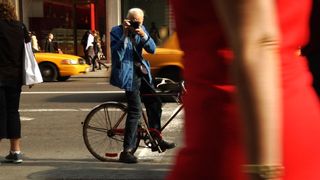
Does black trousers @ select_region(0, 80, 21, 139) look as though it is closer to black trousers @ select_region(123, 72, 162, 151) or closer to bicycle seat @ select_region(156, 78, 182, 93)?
black trousers @ select_region(123, 72, 162, 151)

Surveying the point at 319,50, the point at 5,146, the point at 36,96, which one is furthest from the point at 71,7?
the point at 319,50

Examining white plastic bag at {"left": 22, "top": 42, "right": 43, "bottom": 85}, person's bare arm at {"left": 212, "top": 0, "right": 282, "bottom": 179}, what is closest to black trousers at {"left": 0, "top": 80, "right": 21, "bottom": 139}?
white plastic bag at {"left": 22, "top": 42, "right": 43, "bottom": 85}

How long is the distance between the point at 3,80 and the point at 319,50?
16.4ft

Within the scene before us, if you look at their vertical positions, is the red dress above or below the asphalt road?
above

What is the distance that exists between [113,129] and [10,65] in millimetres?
1345

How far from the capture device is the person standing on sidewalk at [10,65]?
22.6ft

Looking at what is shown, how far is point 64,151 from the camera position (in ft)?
26.1

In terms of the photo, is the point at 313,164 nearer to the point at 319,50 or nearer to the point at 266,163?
the point at 266,163

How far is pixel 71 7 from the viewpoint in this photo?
29.3 metres

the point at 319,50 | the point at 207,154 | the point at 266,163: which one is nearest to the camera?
the point at 266,163

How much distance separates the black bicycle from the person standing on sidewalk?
867 mm

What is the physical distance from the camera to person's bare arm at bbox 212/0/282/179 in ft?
4.32

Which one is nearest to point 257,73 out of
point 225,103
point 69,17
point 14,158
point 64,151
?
point 225,103

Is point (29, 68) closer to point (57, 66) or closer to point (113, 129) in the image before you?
point (113, 129)
